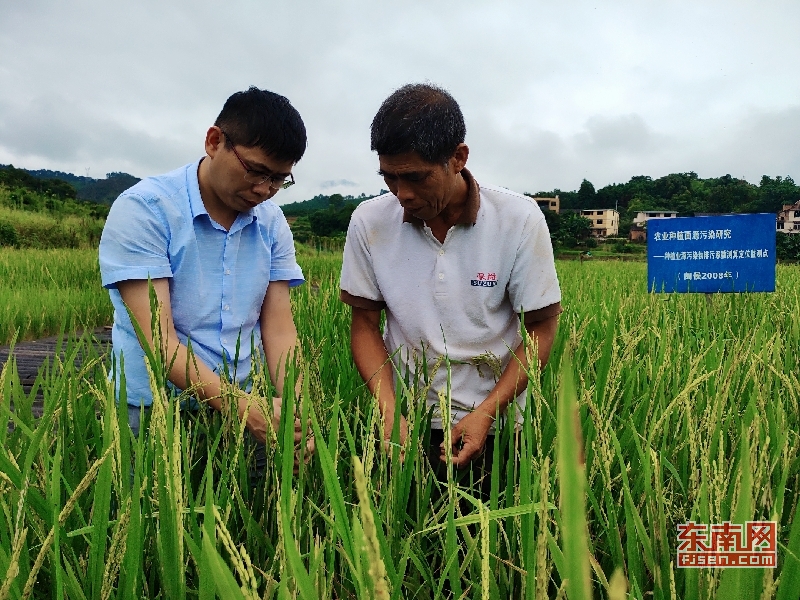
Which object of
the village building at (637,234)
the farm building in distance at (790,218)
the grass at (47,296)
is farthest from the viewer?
the village building at (637,234)

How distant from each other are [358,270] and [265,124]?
0.43 m

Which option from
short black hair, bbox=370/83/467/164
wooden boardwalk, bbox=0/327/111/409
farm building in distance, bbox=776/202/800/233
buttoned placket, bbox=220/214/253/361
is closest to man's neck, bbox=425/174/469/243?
short black hair, bbox=370/83/467/164

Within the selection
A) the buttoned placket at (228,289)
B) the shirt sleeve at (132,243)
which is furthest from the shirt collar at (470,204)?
the shirt sleeve at (132,243)

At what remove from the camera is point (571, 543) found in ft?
0.83

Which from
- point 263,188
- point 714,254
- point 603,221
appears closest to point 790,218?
point 603,221

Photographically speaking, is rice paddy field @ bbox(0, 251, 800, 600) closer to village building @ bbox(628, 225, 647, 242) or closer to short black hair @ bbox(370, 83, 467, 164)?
short black hair @ bbox(370, 83, 467, 164)

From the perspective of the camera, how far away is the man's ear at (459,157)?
1.34m

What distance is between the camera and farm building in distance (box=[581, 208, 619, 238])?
56794 millimetres

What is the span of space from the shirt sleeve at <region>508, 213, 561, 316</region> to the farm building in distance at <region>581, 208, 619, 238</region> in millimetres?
57371

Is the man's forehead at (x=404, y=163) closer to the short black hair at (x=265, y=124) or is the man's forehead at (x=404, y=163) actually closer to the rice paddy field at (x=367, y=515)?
the short black hair at (x=265, y=124)

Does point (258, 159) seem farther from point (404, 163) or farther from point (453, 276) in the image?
point (453, 276)

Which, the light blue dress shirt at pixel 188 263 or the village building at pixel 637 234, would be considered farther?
the village building at pixel 637 234

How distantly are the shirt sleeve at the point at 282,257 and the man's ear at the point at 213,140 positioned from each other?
0.28 m

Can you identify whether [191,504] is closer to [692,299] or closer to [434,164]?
[434,164]
